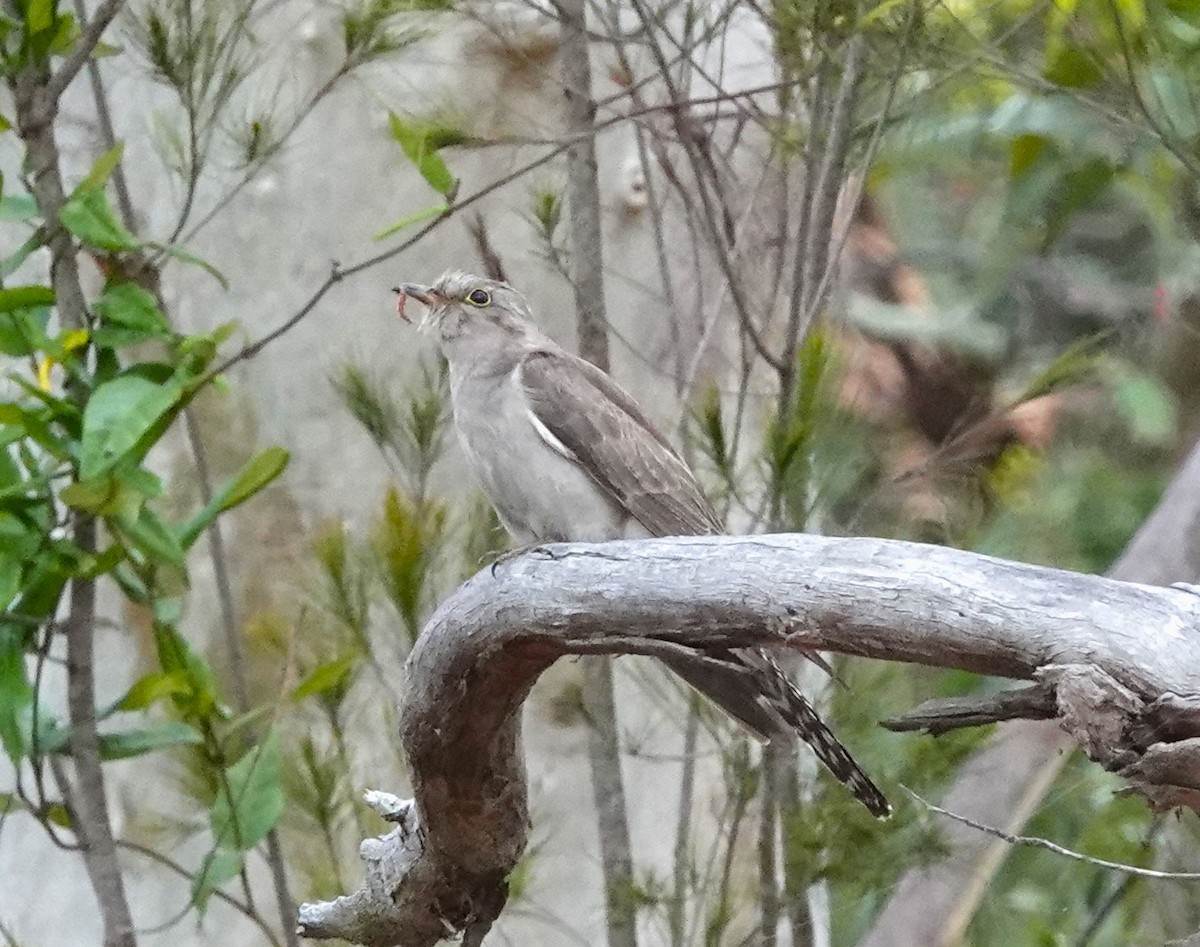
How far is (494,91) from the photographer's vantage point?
291 centimetres

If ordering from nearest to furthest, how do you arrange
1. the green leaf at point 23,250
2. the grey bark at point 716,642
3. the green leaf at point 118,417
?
the grey bark at point 716,642 → the green leaf at point 118,417 → the green leaf at point 23,250

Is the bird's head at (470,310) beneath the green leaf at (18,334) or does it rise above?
beneath

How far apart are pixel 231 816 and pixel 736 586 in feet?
3.09

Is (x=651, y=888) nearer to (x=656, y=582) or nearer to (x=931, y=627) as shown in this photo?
(x=656, y=582)

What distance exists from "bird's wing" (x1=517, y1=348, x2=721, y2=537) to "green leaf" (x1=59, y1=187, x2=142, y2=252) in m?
0.49

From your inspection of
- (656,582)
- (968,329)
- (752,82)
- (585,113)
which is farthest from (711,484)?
(968,329)

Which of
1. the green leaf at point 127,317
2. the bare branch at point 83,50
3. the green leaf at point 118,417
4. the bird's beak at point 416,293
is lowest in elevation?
the green leaf at point 118,417

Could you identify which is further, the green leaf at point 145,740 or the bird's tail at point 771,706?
the green leaf at point 145,740

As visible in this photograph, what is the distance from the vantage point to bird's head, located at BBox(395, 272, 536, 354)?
2014 mm

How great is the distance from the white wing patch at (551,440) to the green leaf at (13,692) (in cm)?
68

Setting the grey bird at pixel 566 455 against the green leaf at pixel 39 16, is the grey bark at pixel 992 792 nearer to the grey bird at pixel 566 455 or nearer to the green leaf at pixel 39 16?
the grey bird at pixel 566 455

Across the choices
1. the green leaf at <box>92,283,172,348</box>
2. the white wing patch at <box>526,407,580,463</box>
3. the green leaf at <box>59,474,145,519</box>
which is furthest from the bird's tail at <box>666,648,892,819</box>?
the green leaf at <box>92,283,172,348</box>

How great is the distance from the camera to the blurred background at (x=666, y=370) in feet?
6.41

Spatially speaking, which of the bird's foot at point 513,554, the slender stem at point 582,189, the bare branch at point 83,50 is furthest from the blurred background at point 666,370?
the bird's foot at point 513,554
